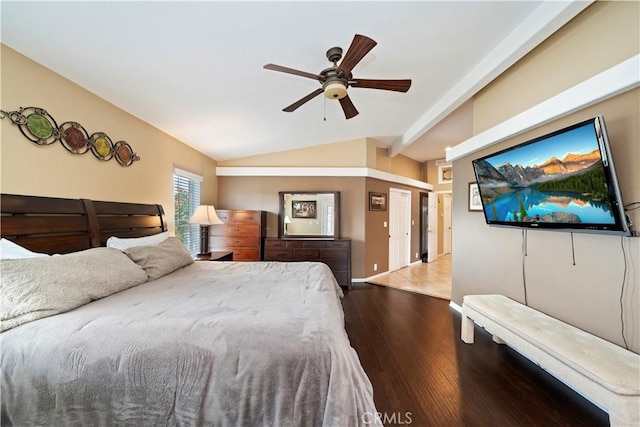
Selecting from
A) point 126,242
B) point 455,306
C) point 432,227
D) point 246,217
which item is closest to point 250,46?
point 126,242

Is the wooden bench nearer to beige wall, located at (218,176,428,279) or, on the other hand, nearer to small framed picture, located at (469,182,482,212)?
small framed picture, located at (469,182,482,212)

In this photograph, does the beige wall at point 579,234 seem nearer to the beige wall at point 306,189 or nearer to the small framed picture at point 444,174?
the beige wall at point 306,189

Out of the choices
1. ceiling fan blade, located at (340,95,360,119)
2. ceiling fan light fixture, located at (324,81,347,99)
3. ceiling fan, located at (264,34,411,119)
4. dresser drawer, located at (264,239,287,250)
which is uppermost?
ceiling fan, located at (264,34,411,119)

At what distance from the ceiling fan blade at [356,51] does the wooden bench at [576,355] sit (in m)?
2.30

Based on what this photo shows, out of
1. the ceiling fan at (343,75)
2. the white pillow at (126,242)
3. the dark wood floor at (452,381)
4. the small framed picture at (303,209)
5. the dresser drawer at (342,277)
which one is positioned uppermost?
the ceiling fan at (343,75)

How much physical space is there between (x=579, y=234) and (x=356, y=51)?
219 cm

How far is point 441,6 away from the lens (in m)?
1.78

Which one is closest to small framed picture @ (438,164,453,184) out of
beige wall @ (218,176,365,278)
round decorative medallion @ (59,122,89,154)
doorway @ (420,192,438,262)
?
doorway @ (420,192,438,262)

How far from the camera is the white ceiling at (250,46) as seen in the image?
1628 mm

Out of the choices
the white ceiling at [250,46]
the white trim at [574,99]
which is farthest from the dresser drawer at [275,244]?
the white trim at [574,99]

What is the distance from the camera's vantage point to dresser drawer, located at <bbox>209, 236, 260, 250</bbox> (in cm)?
454

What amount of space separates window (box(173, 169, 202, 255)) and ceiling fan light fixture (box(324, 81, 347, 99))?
9.17ft

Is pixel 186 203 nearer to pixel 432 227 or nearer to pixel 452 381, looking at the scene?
pixel 452 381

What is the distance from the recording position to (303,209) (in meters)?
4.98
